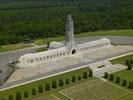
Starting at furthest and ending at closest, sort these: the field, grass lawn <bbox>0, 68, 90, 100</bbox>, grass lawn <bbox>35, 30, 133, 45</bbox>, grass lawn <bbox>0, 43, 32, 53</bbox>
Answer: grass lawn <bbox>35, 30, 133, 45</bbox>, grass lawn <bbox>0, 43, 32, 53</bbox>, grass lawn <bbox>0, 68, 90, 100</bbox>, the field

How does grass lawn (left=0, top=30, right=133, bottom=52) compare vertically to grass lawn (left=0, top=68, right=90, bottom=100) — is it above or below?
above

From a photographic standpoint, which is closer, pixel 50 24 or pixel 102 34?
pixel 102 34

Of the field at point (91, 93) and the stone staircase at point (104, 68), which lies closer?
the field at point (91, 93)

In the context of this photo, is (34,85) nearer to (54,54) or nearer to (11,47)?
(54,54)

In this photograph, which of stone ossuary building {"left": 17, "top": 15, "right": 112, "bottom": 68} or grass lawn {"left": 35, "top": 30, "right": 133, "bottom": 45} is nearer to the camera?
stone ossuary building {"left": 17, "top": 15, "right": 112, "bottom": 68}

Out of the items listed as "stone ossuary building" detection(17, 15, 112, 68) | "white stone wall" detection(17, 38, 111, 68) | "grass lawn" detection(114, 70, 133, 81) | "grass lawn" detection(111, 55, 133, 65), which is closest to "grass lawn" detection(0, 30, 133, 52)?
"stone ossuary building" detection(17, 15, 112, 68)

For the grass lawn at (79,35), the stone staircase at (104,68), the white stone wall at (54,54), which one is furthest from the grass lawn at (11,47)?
the stone staircase at (104,68)

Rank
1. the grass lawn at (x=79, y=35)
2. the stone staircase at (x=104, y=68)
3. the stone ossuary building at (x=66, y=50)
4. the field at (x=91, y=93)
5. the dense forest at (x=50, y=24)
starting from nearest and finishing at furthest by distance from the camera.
A: the field at (x=91, y=93) < the stone staircase at (x=104, y=68) < the stone ossuary building at (x=66, y=50) < the grass lawn at (x=79, y=35) < the dense forest at (x=50, y=24)

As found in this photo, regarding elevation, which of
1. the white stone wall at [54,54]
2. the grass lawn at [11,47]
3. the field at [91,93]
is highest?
the white stone wall at [54,54]

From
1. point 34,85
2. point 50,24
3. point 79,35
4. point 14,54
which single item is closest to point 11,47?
point 14,54

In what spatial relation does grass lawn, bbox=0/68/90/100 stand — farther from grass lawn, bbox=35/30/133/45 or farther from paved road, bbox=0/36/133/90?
grass lawn, bbox=35/30/133/45

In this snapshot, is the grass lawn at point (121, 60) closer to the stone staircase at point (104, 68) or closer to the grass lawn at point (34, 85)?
the stone staircase at point (104, 68)

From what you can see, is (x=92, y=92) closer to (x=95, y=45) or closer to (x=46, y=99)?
(x=46, y=99)
